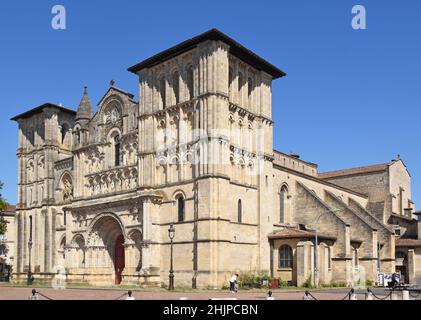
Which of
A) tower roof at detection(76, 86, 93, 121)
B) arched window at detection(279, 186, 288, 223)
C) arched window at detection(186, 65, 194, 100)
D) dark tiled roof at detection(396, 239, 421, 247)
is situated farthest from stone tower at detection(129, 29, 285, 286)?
dark tiled roof at detection(396, 239, 421, 247)

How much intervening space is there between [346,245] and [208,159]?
15976mm

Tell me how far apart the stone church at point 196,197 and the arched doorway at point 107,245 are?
0.10 metres

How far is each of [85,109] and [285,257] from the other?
2539 centimetres

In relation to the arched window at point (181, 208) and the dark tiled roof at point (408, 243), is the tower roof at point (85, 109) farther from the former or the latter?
the dark tiled roof at point (408, 243)

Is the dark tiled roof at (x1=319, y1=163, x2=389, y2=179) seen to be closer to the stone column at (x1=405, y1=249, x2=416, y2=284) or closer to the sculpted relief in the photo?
the stone column at (x1=405, y1=249, x2=416, y2=284)

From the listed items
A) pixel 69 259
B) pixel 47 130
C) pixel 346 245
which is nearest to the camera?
pixel 346 245

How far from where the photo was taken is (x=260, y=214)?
144ft

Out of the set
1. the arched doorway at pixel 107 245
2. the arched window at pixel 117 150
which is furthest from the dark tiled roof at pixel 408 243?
the arched window at pixel 117 150

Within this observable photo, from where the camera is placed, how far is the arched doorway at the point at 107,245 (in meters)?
47.7

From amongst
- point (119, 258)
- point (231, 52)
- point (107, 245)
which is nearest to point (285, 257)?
point (119, 258)

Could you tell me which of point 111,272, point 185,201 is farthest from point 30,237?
point 185,201

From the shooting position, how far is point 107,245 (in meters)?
48.2

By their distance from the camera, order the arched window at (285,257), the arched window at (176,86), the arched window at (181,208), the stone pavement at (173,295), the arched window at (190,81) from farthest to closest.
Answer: the arched window at (285,257) < the arched window at (176,86) < the arched window at (190,81) < the arched window at (181,208) < the stone pavement at (173,295)
